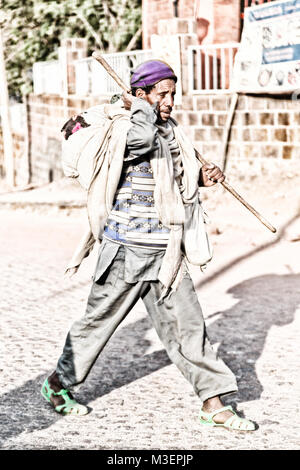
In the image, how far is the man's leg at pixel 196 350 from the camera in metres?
5.18

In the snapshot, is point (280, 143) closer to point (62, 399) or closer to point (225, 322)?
point (225, 322)

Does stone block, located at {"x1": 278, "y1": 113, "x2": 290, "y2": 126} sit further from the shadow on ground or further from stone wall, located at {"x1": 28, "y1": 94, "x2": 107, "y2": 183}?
the shadow on ground

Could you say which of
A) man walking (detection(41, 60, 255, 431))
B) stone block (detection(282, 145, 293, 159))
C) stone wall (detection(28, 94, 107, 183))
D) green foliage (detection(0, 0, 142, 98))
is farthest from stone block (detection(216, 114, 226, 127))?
man walking (detection(41, 60, 255, 431))

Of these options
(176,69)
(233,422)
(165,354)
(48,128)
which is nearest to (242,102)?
(176,69)

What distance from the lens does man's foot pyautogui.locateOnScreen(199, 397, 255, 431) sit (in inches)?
201

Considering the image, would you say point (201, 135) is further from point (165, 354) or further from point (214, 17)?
point (165, 354)

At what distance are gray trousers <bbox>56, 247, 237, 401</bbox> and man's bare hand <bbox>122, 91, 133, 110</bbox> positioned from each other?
0.76 meters

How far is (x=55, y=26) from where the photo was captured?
2391 cm

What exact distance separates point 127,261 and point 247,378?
1.46 m

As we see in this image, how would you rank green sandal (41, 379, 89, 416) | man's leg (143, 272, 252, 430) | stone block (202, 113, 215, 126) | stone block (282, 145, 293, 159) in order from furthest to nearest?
stone block (202, 113, 215, 126) < stone block (282, 145, 293, 159) < green sandal (41, 379, 89, 416) < man's leg (143, 272, 252, 430)

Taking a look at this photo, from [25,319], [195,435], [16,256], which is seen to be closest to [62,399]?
[195,435]

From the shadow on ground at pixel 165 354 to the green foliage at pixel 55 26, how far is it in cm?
1501

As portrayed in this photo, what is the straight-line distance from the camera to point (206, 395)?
5.20 meters

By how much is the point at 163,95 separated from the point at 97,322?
1.29 meters
